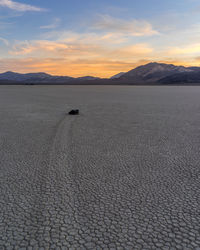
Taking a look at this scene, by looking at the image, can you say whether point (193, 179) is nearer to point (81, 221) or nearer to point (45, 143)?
point (81, 221)

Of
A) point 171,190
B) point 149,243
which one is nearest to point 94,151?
point 171,190

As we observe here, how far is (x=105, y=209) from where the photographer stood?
3652 millimetres

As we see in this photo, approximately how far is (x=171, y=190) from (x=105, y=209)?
A: 4.53 feet

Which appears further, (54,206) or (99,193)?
(99,193)

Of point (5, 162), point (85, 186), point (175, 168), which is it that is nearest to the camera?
point (85, 186)

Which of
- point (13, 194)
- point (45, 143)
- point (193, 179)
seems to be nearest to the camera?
point (13, 194)

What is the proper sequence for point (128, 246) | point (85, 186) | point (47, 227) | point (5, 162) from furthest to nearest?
point (5, 162) → point (85, 186) → point (47, 227) → point (128, 246)

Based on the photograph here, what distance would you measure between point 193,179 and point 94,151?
278 cm

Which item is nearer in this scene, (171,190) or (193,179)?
(171,190)

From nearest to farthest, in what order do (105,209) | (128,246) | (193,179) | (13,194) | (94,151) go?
(128,246), (105,209), (13,194), (193,179), (94,151)

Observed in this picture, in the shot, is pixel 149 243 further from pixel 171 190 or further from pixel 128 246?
pixel 171 190

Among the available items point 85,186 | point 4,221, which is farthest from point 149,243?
point 4,221

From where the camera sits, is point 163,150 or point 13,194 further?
point 163,150

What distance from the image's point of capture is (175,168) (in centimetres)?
532
